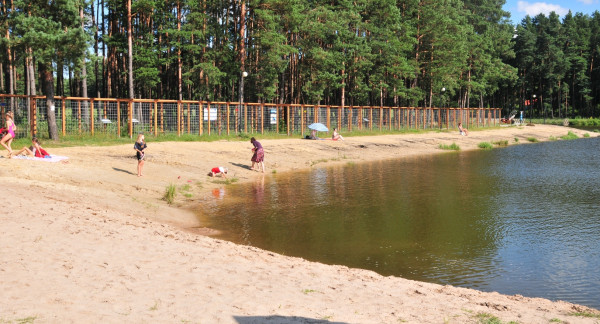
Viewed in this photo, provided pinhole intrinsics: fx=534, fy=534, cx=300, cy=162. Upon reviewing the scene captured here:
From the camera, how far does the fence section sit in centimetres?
2520

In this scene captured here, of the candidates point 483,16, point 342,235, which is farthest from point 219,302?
point 483,16

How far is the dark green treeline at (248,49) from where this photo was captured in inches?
983

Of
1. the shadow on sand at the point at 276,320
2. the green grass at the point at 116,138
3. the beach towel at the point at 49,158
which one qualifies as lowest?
the shadow on sand at the point at 276,320

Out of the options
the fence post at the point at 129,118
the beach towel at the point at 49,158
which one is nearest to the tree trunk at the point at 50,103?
the fence post at the point at 129,118

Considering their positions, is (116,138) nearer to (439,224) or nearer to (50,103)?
(50,103)

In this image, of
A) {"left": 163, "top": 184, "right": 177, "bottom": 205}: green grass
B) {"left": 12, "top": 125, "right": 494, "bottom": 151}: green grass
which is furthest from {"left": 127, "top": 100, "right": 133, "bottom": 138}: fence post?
{"left": 163, "top": 184, "right": 177, "bottom": 205}: green grass

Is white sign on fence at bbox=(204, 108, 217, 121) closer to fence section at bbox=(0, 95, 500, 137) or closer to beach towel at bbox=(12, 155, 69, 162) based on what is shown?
fence section at bbox=(0, 95, 500, 137)

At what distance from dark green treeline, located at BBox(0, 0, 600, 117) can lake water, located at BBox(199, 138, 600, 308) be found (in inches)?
521

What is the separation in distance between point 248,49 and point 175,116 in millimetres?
12569

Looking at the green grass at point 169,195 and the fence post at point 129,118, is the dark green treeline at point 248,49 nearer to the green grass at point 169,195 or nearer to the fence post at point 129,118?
the fence post at point 129,118

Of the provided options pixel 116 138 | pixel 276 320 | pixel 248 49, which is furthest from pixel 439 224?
pixel 248 49

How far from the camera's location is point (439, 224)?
13.6m

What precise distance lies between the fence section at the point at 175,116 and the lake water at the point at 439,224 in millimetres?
9631

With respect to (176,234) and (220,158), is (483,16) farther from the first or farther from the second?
(176,234)
